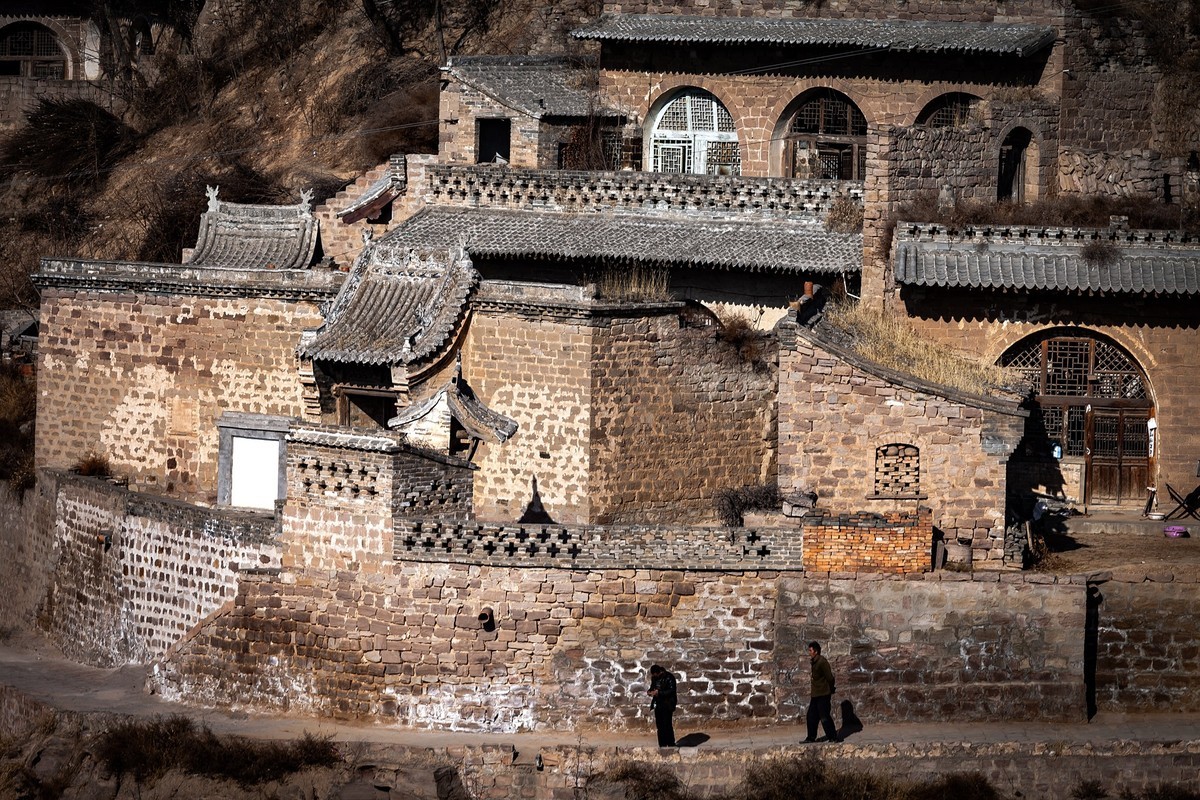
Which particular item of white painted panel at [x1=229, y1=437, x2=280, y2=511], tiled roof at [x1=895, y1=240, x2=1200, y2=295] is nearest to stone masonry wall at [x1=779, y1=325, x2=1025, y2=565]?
tiled roof at [x1=895, y1=240, x2=1200, y2=295]

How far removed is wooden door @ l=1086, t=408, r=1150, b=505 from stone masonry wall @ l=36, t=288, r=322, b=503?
11576mm

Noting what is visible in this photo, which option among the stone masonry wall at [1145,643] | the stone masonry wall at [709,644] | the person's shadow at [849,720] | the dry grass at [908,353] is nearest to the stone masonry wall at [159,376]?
the stone masonry wall at [709,644]

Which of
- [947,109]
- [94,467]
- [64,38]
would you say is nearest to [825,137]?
[947,109]

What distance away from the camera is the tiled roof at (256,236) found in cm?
3953

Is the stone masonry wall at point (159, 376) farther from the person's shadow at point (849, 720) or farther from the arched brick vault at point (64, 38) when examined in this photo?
the arched brick vault at point (64, 38)

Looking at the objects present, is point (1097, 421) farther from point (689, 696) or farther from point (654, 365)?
point (689, 696)

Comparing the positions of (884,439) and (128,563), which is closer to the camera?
(884,439)

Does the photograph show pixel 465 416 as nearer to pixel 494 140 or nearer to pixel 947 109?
pixel 494 140

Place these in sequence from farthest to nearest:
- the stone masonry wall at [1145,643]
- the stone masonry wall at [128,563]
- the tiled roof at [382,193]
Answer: the tiled roof at [382,193] → the stone masonry wall at [128,563] → the stone masonry wall at [1145,643]

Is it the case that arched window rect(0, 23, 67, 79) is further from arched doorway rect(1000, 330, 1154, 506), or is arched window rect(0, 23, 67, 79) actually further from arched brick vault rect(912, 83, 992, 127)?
arched doorway rect(1000, 330, 1154, 506)

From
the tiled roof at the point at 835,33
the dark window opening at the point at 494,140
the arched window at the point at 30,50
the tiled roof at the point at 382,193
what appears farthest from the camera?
the arched window at the point at 30,50

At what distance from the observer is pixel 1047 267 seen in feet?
111

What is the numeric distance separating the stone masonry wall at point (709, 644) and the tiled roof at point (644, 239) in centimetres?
803

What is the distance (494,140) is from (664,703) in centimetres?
1736
